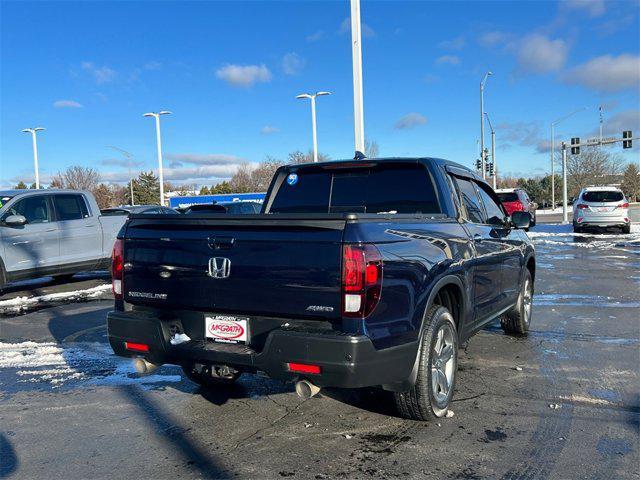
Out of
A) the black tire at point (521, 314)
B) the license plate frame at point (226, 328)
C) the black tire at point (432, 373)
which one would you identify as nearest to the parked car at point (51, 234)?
the license plate frame at point (226, 328)

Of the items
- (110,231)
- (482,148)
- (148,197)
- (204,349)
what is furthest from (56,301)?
(148,197)

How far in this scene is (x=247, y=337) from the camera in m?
3.69

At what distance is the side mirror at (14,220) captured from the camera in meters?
10.1

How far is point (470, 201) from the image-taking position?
18.1ft

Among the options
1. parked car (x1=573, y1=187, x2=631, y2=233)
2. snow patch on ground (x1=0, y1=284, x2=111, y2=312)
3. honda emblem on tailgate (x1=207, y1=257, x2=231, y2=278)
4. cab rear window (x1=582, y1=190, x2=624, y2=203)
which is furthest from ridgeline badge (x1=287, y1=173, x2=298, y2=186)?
cab rear window (x1=582, y1=190, x2=624, y2=203)

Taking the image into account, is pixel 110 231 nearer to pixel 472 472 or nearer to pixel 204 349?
pixel 204 349

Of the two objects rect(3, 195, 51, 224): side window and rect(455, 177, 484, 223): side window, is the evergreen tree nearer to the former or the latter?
rect(3, 195, 51, 224): side window

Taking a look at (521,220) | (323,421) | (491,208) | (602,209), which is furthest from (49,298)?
(602,209)

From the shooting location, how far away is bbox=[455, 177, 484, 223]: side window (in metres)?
5.33

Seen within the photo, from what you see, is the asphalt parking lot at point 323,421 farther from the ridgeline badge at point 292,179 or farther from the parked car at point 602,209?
the parked car at point 602,209

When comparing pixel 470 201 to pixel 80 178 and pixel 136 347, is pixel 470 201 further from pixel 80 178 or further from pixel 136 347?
pixel 80 178

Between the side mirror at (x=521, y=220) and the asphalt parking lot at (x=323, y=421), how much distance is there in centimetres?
133

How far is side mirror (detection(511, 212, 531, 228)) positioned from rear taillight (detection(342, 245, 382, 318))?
135 inches

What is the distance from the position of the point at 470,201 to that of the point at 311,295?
2667mm
